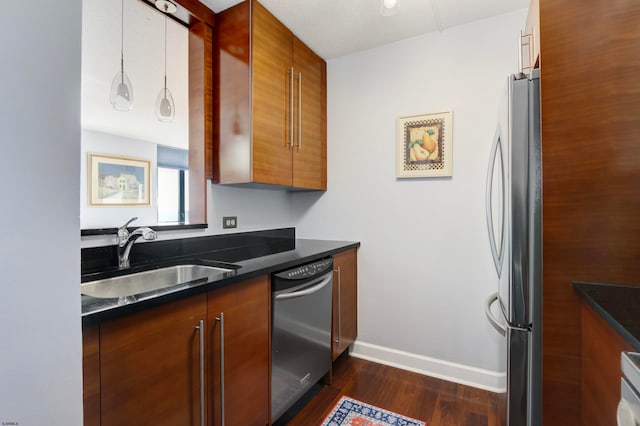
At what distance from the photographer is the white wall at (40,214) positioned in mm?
443

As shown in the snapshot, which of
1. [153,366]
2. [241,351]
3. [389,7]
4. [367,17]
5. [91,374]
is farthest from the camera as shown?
[367,17]

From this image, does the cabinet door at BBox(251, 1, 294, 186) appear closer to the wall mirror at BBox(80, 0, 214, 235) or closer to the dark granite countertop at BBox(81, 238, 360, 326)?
the wall mirror at BBox(80, 0, 214, 235)

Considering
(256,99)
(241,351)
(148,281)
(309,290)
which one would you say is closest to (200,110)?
(256,99)

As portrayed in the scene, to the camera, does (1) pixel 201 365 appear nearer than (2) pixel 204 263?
Yes

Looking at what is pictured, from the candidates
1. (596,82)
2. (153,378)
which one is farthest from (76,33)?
(596,82)

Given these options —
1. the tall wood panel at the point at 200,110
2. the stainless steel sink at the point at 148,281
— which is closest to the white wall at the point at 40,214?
the stainless steel sink at the point at 148,281

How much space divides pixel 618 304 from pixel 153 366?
4.71ft

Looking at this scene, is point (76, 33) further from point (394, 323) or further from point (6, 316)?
point (394, 323)

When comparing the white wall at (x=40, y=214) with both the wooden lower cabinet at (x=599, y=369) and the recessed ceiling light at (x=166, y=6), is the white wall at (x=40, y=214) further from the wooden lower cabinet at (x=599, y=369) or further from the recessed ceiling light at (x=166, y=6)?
the recessed ceiling light at (x=166, y=6)

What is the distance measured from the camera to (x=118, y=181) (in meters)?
3.79

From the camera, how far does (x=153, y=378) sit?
3.14 feet

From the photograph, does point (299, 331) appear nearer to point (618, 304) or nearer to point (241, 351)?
point (241, 351)

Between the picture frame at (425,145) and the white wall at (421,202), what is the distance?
51 mm

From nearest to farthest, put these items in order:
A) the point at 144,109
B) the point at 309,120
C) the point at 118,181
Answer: the point at 309,120, the point at 144,109, the point at 118,181
